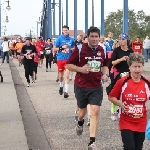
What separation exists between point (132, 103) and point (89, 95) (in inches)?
85.0

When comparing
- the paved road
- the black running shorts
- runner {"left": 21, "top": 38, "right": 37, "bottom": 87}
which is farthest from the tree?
the black running shorts

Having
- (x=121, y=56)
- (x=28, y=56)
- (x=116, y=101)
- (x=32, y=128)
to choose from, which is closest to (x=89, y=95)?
(x=121, y=56)

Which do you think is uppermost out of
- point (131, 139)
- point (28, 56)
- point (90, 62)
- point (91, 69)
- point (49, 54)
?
point (90, 62)

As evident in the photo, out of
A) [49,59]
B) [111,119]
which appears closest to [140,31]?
[49,59]

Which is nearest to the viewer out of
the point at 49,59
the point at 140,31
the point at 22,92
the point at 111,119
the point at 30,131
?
the point at 30,131

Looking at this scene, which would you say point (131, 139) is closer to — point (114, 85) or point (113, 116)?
point (114, 85)

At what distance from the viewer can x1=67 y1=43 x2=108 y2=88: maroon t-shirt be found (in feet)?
25.6

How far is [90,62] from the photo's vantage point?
781 centimetres

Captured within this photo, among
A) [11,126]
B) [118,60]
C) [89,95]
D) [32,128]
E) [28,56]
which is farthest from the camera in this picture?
[28,56]

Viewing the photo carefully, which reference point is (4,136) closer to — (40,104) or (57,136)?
(57,136)

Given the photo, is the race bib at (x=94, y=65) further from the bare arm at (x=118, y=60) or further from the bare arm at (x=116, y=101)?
the bare arm at (x=116, y=101)

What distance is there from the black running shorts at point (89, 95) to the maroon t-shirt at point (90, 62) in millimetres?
69

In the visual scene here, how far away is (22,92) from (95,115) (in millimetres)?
8686

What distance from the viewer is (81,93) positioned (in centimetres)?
805
